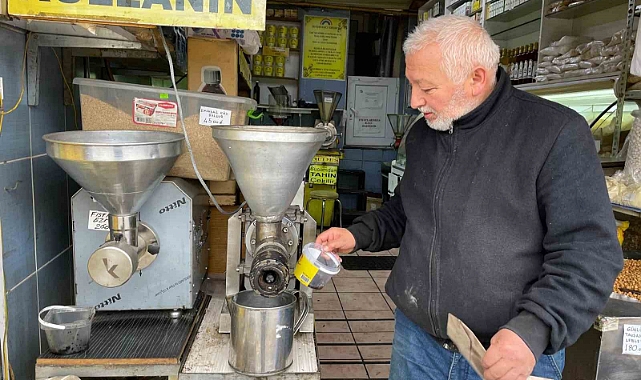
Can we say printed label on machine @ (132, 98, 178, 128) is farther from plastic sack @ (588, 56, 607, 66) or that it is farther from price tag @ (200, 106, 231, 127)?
plastic sack @ (588, 56, 607, 66)

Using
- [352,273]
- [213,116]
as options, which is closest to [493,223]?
[213,116]

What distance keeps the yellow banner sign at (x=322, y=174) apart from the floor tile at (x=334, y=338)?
8.80ft

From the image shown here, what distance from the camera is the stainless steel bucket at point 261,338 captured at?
1199 millimetres

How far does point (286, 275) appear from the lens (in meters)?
1.21

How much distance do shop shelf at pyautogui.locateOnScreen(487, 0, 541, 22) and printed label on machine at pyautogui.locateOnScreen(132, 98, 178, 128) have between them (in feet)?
9.28

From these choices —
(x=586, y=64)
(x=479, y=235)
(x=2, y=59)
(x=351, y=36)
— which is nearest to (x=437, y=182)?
(x=479, y=235)

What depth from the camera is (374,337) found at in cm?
292

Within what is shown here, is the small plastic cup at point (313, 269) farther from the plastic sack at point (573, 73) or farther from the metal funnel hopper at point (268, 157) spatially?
the plastic sack at point (573, 73)

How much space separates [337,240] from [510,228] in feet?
1.66

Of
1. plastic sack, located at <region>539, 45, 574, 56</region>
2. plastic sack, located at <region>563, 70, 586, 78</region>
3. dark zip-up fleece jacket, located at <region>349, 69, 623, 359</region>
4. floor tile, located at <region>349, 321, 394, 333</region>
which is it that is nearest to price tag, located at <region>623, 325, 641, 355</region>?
dark zip-up fleece jacket, located at <region>349, 69, 623, 359</region>

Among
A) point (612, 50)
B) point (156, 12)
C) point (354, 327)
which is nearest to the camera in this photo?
point (156, 12)

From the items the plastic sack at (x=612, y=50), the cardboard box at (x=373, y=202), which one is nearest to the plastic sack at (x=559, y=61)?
the plastic sack at (x=612, y=50)

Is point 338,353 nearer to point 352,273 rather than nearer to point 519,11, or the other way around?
point 352,273

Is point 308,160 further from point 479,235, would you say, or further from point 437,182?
point 479,235
